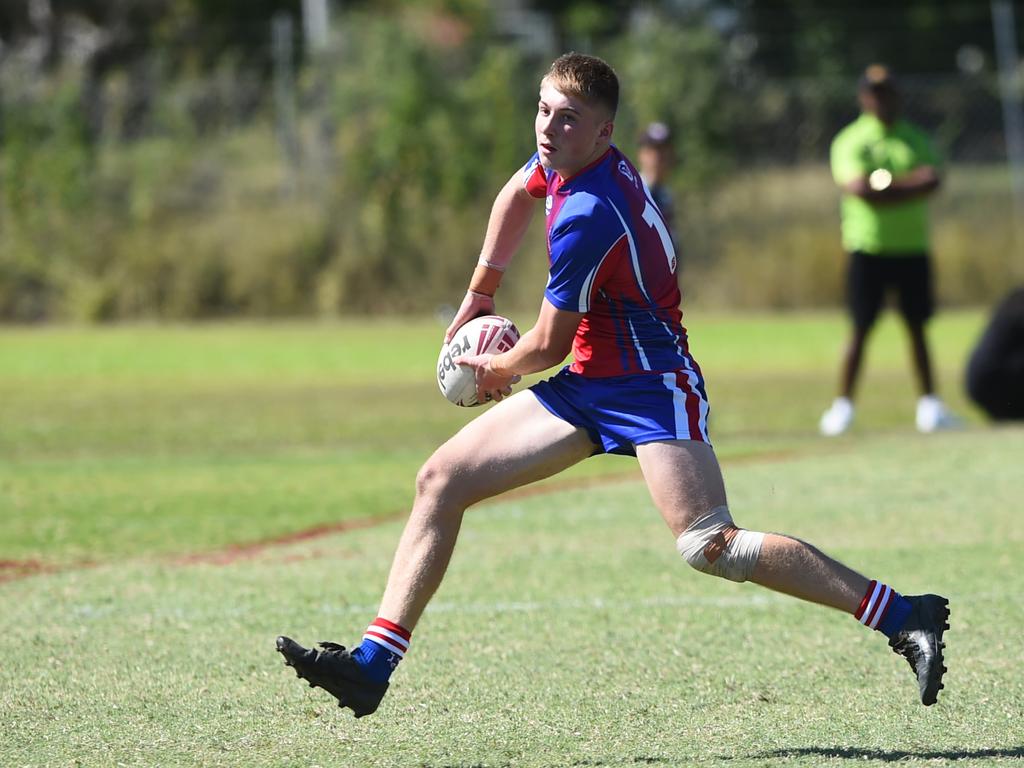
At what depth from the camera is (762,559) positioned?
526cm

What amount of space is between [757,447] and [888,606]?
7.62 metres

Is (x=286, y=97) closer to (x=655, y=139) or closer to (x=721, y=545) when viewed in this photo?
(x=655, y=139)

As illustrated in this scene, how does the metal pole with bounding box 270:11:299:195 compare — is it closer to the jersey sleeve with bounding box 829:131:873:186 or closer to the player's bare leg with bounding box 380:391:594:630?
the jersey sleeve with bounding box 829:131:873:186

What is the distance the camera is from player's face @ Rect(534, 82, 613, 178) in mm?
5211

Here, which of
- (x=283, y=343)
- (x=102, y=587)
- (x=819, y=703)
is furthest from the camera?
(x=283, y=343)

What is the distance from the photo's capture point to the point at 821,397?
16406 mm

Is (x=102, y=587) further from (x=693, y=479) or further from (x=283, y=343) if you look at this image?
(x=283, y=343)

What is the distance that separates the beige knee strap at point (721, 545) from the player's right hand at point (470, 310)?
1.09 meters

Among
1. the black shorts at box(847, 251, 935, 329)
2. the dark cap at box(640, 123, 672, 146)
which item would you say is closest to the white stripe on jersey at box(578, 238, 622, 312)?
the dark cap at box(640, 123, 672, 146)

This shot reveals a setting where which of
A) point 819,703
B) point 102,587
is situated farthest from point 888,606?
point 102,587

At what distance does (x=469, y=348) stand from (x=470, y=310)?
217 millimetres

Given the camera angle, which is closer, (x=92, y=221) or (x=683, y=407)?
(x=683, y=407)

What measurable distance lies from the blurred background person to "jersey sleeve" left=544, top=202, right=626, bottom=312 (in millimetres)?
9598

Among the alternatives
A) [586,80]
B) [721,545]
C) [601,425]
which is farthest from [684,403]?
[586,80]
